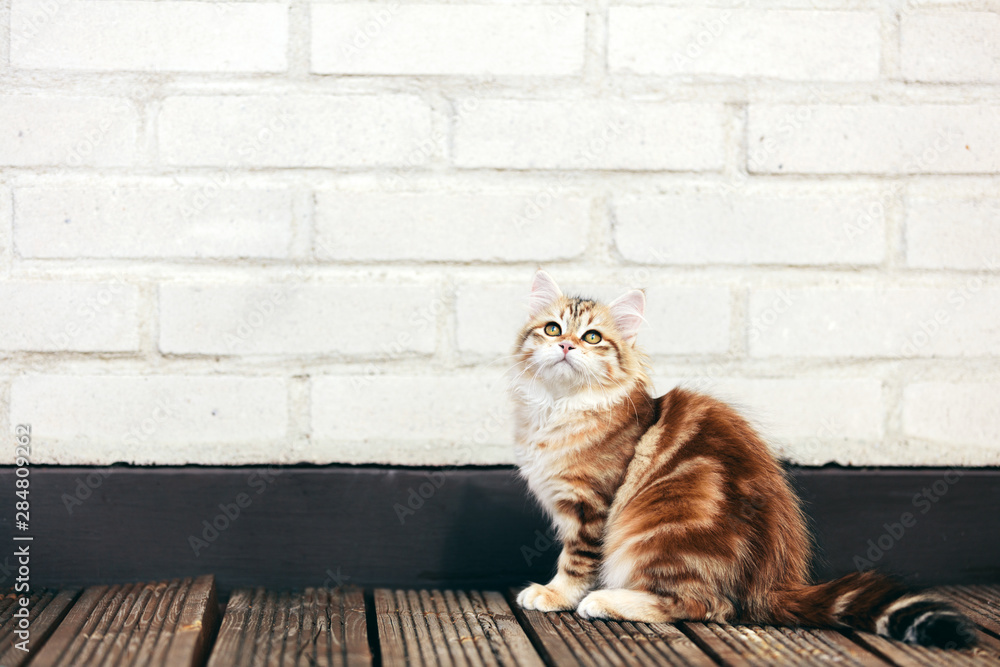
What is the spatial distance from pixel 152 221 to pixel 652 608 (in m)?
1.80

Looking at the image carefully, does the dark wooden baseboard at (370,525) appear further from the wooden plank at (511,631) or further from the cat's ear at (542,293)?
the cat's ear at (542,293)

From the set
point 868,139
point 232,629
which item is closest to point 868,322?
point 868,139

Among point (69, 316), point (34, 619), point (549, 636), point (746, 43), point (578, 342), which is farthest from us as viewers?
point (746, 43)

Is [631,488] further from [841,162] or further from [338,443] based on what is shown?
[841,162]

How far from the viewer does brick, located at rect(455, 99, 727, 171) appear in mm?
2184

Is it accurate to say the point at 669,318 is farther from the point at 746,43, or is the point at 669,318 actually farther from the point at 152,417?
the point at 152,417

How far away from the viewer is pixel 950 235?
7.34 ft

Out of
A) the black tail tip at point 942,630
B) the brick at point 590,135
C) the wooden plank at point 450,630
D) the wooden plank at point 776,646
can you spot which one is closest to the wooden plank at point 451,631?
the wooden plank at point 450,630

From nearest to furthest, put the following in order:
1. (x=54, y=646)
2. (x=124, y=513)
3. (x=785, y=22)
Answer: (x=54, y=646) < (x=124, y=513) < (x=785, y=22)

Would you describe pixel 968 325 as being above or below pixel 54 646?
above

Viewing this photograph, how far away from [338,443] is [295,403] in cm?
18

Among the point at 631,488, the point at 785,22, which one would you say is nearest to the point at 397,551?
the point at 631,488

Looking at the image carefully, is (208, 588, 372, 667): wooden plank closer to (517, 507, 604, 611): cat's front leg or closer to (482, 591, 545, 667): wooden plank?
(482, 591, 545, 667): wooden plank

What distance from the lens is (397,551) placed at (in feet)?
7.05
